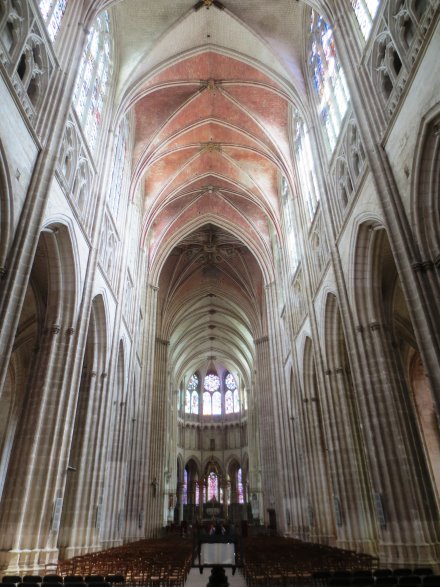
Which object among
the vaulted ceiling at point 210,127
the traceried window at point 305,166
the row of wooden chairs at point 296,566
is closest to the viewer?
the row of wooden chairs at point 296,566

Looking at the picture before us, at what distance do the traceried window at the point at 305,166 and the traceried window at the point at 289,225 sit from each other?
209 cm

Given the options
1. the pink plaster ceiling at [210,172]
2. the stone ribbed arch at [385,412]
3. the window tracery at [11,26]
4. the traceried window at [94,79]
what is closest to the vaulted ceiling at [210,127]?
the pink plaster ceiling at [210,172]

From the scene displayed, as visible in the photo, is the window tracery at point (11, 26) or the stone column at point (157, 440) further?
the stone column at point (157, 440)

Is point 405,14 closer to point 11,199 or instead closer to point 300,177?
point 11,199

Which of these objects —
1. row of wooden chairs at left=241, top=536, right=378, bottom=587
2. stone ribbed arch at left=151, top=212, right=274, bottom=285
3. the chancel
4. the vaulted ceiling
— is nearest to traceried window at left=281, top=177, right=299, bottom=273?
the chancel

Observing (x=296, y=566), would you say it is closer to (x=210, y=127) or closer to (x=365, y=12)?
(x=365, y=12)

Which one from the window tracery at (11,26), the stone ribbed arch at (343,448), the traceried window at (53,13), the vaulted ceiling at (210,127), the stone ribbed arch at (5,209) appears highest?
the vaulted ceiling at (210,127)

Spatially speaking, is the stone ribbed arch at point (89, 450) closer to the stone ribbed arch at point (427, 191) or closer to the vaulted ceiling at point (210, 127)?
the vaulted ceiling at point (210, 127)

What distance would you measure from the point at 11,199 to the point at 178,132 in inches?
640

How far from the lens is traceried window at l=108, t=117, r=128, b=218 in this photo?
18703 mm

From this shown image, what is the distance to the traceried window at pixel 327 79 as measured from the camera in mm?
15117

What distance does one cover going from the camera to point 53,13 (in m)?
12.0

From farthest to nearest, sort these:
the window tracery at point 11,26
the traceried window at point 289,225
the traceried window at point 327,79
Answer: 1. the traceried window at point 289,225
2. the traceried window at point 327,79
3. the window tracery at point 11,26

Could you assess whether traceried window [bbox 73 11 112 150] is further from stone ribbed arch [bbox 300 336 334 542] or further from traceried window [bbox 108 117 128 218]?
stone ribbed arch [bbox 300 336 334 542]
